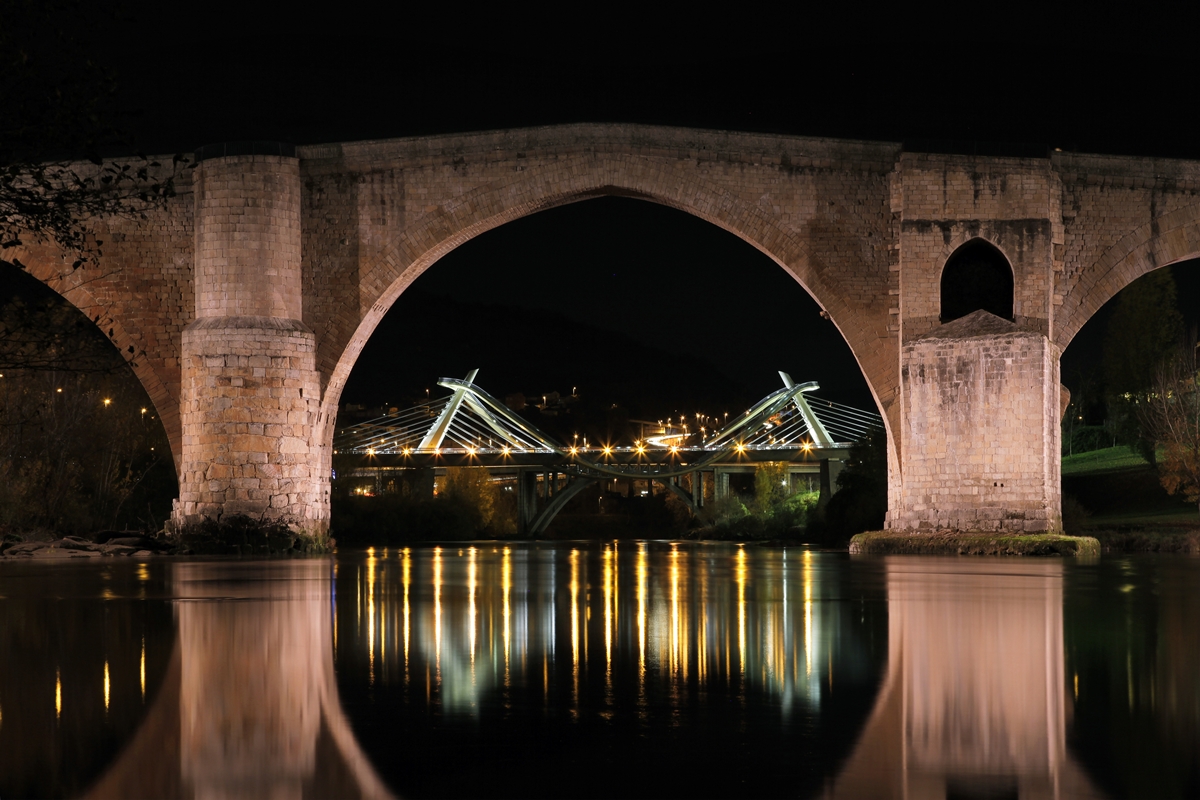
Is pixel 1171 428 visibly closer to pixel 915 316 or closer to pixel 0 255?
pixel 915 316

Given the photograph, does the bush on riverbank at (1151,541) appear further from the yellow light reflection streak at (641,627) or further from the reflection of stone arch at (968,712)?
the reflection of stone arch at (968,712)

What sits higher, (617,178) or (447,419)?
(617,178)

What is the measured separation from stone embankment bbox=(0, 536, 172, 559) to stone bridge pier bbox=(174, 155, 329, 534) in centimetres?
58

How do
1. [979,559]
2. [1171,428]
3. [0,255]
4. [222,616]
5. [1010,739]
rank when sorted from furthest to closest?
[1171,428]
[0,255]
[979,559]
[222,616]
[1010,739]

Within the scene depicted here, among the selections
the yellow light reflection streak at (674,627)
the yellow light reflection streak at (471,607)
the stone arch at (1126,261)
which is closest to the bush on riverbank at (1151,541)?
the stone arch at (1126,261)

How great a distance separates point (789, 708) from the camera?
425 cm

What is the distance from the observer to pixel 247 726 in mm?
3980

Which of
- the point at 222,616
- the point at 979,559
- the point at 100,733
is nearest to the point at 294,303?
the point at 979,559

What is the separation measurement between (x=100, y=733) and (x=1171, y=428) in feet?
78.9

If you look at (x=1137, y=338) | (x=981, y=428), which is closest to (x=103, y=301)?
(x=981, y=428)

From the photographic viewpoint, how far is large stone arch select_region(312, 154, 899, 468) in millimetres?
18969

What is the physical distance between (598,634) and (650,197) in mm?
13254

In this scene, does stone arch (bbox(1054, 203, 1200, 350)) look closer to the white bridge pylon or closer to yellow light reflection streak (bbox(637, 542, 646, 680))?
yellow light reflection streak (bbox(637, 542, 646, 680))

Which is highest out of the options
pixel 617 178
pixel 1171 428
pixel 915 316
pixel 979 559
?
pixel 617 178
